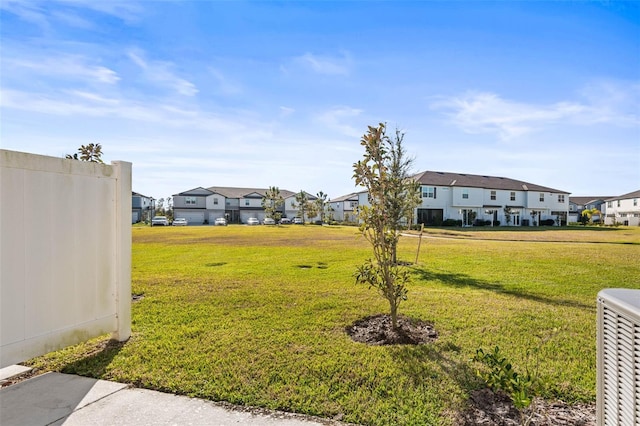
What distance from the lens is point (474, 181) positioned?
4931 cm

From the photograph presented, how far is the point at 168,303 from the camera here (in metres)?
6.51

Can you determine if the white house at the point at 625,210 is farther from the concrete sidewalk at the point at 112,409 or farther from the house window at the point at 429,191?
the concrete sidewalk at the point at 112,409

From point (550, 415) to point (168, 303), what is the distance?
5845 millimetres

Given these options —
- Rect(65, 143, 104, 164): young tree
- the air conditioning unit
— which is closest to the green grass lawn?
the air conditioning unit

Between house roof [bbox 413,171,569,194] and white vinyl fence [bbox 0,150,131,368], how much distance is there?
1667 inches

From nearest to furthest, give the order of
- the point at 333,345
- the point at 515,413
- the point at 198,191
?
the point at 515,413 → the point at 333,345 → the point at 198,191

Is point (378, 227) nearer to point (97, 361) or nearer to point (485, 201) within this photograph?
point (97, 361)

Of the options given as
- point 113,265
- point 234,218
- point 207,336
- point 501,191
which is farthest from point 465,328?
point 234,218

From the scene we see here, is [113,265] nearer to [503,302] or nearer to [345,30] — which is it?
[503,302]

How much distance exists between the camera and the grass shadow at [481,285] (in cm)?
664

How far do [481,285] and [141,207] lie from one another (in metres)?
71.0

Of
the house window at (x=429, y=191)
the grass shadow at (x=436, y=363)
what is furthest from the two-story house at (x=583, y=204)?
the grass shadow at (x=436, y=363)

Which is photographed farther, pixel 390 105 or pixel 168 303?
pixel 390 105

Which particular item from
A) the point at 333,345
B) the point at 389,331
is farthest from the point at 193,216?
the point at 333,345
